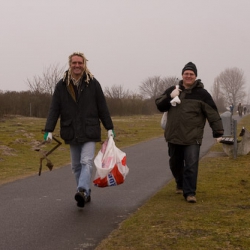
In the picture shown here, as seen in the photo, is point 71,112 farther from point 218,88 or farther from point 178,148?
point 218,88

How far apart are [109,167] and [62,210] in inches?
32.2

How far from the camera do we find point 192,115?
253 inches

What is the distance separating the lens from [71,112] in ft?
20.4

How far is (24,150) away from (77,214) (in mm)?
8934

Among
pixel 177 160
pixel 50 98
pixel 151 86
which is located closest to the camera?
pixel 177 160

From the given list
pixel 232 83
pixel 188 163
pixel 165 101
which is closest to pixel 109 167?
pixel 188 163

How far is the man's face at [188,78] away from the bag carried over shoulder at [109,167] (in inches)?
51.1

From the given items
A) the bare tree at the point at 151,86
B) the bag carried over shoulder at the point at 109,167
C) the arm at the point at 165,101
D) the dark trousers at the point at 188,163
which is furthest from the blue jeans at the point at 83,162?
the bare tree at the point at 151,86

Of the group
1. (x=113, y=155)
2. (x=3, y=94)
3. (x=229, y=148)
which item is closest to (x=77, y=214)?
(x=113, y=155)

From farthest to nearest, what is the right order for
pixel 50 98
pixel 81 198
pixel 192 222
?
pixel 50 98, pixel 81 198, pixel 192 222

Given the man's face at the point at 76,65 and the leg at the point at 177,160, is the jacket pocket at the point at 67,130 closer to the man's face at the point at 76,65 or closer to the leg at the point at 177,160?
the man's face at the point at 76,65

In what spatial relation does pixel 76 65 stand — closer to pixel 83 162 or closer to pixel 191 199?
pixel 83 162

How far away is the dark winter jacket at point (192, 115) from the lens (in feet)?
21.0

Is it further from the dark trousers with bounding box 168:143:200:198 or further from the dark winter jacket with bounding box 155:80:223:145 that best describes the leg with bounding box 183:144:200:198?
the dark winter jacket with bounding box 155:80:223:145
